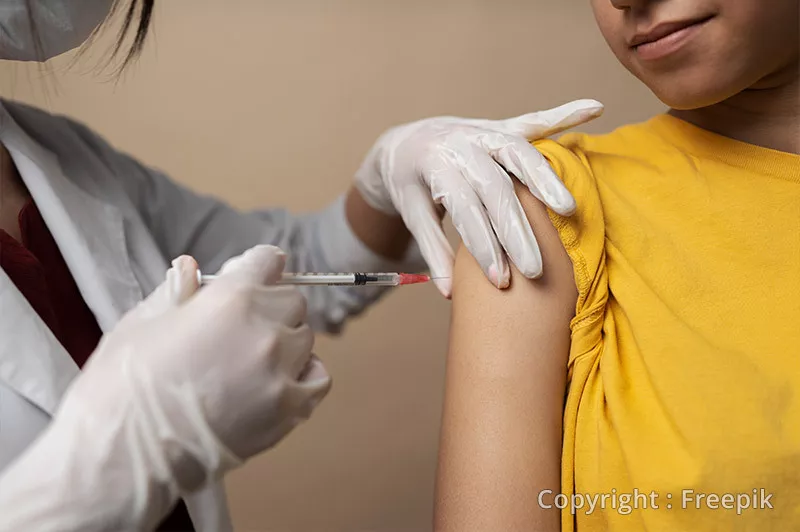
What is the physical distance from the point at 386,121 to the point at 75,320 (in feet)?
2.96

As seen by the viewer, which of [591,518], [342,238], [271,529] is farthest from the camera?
[271,529]

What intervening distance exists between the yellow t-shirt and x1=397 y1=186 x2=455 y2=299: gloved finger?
0.81 feet

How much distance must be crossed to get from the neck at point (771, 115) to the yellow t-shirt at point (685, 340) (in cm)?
4

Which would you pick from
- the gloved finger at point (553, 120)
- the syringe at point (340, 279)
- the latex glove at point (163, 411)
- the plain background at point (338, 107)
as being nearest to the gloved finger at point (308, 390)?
the latex glove at point (163, 411)

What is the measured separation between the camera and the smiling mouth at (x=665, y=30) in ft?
2.80

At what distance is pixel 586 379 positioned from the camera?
2.84 ft

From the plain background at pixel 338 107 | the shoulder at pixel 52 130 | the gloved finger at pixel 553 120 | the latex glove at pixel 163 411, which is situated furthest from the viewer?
the plain background at pixel 338 107

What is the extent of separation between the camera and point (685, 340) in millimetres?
842

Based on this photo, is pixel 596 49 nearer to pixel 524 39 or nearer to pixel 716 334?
pixel 524 39

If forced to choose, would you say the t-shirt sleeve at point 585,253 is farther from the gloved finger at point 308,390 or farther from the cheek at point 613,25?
the gloved finger at point 308,390

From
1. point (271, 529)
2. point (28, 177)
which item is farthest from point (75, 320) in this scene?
point (271, 529)

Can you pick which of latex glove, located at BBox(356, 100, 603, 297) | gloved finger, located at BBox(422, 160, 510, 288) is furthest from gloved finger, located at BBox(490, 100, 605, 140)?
gloved finger, located at BBox(422, 160, 510, 288)

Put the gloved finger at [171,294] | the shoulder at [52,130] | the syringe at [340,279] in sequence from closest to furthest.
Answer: the gloved finger at [171,294] → the syringe at [340,279] → the shoulder at [52,130]

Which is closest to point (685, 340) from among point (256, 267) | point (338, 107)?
point (256, 267)
